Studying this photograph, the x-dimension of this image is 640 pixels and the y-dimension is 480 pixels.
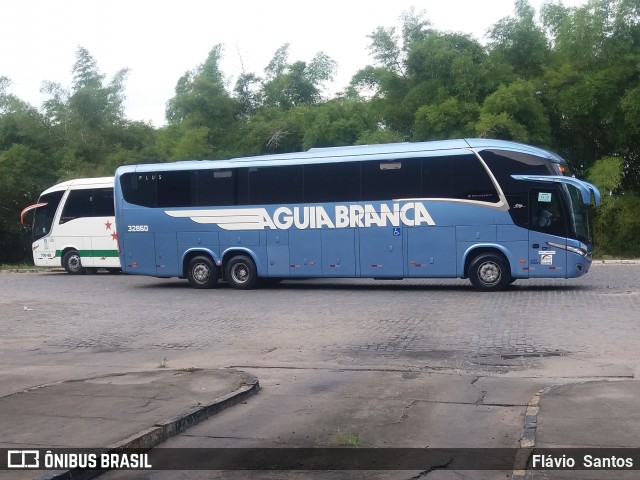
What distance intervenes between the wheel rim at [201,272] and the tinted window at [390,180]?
207 inches

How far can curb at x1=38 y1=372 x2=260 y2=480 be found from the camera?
6677 millimetres

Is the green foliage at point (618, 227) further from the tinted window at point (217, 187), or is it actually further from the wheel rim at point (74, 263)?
the wheel rim at point (74, 263)

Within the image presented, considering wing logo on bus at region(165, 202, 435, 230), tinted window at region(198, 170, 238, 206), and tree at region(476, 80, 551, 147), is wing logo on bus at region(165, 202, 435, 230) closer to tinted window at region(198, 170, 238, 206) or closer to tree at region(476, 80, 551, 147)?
tinted window at region(198, 170, 238, 206)

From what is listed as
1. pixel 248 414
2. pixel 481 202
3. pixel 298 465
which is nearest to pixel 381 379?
pixel 248 414

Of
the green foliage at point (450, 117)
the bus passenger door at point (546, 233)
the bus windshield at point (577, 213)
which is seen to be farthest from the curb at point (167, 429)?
the green foliage at point (450, 117)

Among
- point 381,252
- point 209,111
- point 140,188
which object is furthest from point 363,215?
point 209,111

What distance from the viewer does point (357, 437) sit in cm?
795

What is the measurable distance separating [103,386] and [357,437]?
3.68m

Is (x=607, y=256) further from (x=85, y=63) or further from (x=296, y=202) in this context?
(x=85, y=63)

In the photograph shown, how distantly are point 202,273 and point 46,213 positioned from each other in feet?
38.8

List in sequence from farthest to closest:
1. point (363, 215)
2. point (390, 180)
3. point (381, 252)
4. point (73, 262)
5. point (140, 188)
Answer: point (73, 262) < point (140, 188) < point (363, 215) < point (381, 252) < point (390, 180)

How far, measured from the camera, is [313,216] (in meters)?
24.1

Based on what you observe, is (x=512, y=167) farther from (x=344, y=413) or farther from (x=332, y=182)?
(x=344, y=413)

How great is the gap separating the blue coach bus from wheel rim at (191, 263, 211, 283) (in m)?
0.03
